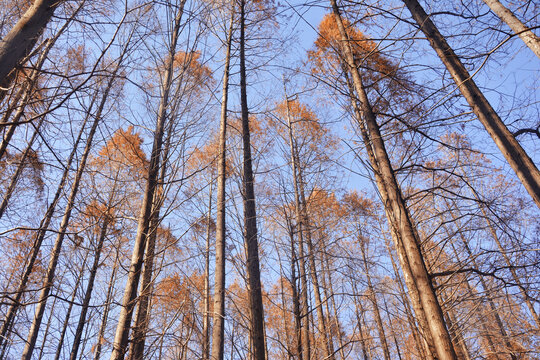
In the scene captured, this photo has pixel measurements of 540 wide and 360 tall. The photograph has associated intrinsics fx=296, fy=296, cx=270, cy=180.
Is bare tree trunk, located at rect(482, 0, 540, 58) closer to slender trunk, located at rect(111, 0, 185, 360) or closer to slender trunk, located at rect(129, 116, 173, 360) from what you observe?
slender trunk, located at rect(111, 0, 185, 360)

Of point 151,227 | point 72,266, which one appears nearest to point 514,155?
point 151,227

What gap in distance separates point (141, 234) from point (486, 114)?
14.3 feet

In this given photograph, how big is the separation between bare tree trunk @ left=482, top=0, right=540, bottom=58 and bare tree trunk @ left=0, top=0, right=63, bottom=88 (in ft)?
15.5

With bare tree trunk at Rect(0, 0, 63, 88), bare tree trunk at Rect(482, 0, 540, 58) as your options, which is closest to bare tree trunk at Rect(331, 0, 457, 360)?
bare tree trunk at Rect(482, 0, 540, 58)

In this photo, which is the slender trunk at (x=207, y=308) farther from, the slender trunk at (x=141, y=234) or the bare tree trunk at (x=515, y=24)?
the bare tree trunk at (x=515, y=24)

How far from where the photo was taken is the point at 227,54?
663cm

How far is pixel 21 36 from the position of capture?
1826 millimetres

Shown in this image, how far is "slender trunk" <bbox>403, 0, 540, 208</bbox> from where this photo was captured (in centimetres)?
337

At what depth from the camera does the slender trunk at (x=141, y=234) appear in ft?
8.94

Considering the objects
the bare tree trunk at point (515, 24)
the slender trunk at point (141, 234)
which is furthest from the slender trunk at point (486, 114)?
the slender trunk at point (141, 234)

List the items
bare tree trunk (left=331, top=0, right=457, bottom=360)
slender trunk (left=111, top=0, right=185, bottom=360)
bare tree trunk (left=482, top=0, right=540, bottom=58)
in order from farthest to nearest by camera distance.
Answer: bare tree trunk (left=482, top=0, right=540, bottom=58)
slender trunk (left=111, top=0, right=185, bottom=360)
bare tree trunk (left=331, top=0, right=457, bottom=360)

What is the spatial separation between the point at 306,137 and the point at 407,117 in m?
6.03

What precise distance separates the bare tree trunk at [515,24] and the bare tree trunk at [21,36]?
473 centimetres

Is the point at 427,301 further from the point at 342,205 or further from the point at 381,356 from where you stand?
the point at 381,356
